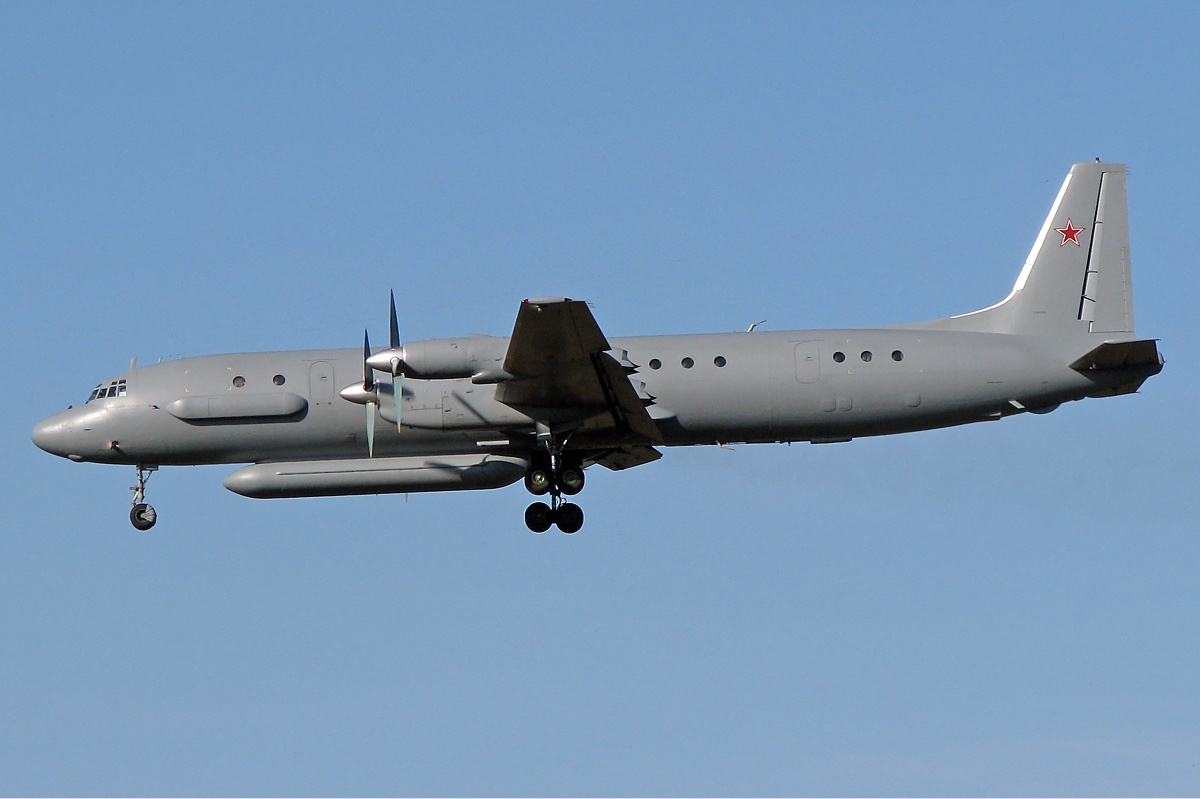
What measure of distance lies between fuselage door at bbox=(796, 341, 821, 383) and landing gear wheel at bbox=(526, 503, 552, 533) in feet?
A: 18.8

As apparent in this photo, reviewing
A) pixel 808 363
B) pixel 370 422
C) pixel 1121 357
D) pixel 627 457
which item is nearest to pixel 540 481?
pixel 627 457

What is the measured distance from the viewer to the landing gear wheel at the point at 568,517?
3028cm

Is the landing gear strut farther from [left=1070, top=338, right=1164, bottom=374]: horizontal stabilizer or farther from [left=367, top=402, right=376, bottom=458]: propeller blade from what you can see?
[left=1070, top=338, right=1164, bottom=374]: horizontal stabilizer

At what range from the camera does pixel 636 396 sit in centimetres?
2805

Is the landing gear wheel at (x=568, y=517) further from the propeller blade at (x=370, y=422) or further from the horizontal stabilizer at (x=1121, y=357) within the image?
the horizontal stabilizer at (x=1121, y=357)

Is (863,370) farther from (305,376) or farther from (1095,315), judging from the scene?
(305,376)

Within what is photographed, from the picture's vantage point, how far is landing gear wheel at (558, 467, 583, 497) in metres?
29.9

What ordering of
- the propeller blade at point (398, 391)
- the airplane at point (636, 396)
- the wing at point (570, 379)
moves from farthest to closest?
1. the airplane at point (636, 396)
2. the propeller blade at point (398, 391)
3. the wing at point (570, 379)

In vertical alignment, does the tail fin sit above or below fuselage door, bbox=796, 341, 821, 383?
above

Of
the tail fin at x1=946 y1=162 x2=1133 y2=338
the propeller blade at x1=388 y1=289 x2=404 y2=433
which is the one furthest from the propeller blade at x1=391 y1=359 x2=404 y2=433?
the tail fin at x1=946 y1=162 x2=1133 y2=338

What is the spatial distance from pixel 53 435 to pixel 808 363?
1563 centimetres

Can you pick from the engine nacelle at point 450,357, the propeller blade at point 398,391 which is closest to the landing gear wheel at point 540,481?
Answer: the propeller blade at point 398,391

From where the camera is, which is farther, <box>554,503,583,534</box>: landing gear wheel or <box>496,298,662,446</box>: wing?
<box>554,503,583,534</box>: landing gear wheel

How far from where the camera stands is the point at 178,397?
30391 mm
